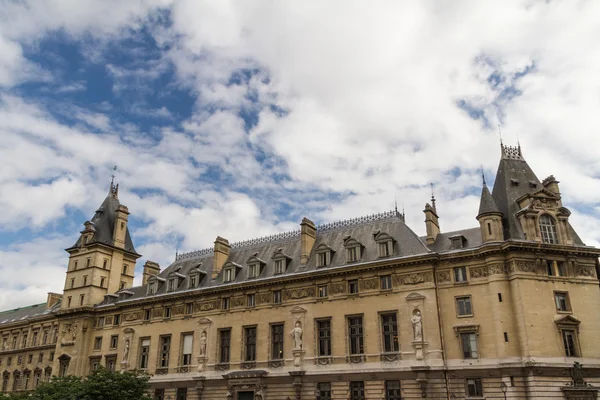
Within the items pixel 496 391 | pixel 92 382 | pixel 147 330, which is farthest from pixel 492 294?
pixel 147 330

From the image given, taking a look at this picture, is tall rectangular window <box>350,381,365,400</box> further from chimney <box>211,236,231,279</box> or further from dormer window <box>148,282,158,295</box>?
dormer window <box>148,282,158,295</box>

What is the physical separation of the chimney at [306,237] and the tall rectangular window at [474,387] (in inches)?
677

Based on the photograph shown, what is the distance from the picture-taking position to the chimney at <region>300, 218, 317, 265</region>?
48094mm

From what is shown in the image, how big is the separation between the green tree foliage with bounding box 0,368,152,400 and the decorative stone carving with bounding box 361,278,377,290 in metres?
19.0

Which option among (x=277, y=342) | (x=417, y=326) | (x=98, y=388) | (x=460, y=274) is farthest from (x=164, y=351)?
(x=460, y=274)

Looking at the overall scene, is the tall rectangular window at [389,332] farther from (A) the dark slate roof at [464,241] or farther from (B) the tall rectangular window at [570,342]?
(B) the tall rectangular window at [570,342]

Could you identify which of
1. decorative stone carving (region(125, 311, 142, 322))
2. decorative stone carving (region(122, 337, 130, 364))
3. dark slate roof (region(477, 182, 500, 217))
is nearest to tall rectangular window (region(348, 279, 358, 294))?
dark slate roof (region(477, 182, 500, 217))

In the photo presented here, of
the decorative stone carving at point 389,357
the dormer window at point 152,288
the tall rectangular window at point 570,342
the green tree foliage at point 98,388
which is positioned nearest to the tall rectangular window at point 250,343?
the green tree foliage at point 98,388

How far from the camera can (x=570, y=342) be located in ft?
121

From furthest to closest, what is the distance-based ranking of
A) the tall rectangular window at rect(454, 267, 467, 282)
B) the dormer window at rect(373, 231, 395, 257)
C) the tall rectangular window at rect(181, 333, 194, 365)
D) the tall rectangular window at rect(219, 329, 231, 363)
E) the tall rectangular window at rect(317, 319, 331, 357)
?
the tall rectangular window at rect(181, 333, 194, 365), the tall rectangular window at rect(219, 329, 231, 363), the dormer window at rect(373, 231, 395, 257), the tall rectangular window at rect(317, 319, 331, 357), the tall rectangular window at rect(454, 267, 467, 282)

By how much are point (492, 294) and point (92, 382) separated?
97.9 feet

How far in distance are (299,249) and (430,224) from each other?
1276 centimetres

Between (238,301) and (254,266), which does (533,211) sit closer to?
(254,266)

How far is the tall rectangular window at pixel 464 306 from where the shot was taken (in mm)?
38709
